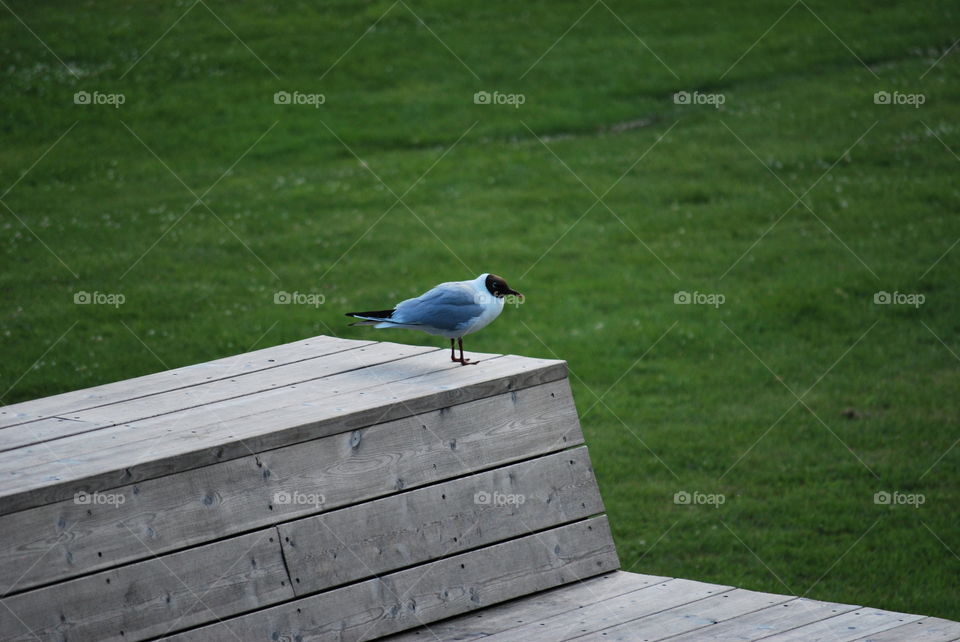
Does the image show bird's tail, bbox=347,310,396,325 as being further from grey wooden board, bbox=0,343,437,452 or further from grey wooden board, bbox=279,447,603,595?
grey wooden board, bbox=279,447,603,595

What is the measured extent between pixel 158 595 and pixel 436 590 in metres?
1.10

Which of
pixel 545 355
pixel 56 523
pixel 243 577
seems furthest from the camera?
pixel 545 355

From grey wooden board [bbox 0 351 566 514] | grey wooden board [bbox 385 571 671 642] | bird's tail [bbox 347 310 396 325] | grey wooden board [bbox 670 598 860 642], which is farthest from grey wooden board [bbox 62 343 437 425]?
grey wooden board [bbox 670 598 860 642]

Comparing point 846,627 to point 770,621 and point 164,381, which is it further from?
point 164,381

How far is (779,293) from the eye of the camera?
34.6 ft

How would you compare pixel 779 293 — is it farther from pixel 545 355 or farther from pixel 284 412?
pixel 284 412

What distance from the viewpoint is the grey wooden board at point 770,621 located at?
4.23 m

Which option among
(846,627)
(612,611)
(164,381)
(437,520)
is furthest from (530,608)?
(164,381)

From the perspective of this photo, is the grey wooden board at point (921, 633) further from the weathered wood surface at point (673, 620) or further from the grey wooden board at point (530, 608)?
the grey wooden board at point (530, 608)

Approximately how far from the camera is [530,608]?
4656 mm

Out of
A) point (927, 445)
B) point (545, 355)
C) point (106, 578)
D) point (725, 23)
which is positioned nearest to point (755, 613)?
point (106, 578)

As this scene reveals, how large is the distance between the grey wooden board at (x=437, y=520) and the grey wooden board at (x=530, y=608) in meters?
0.27

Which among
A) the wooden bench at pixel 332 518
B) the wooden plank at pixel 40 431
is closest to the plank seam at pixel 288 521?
the wooden bench at pixel 332 518

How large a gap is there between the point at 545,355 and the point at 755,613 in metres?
5.21
